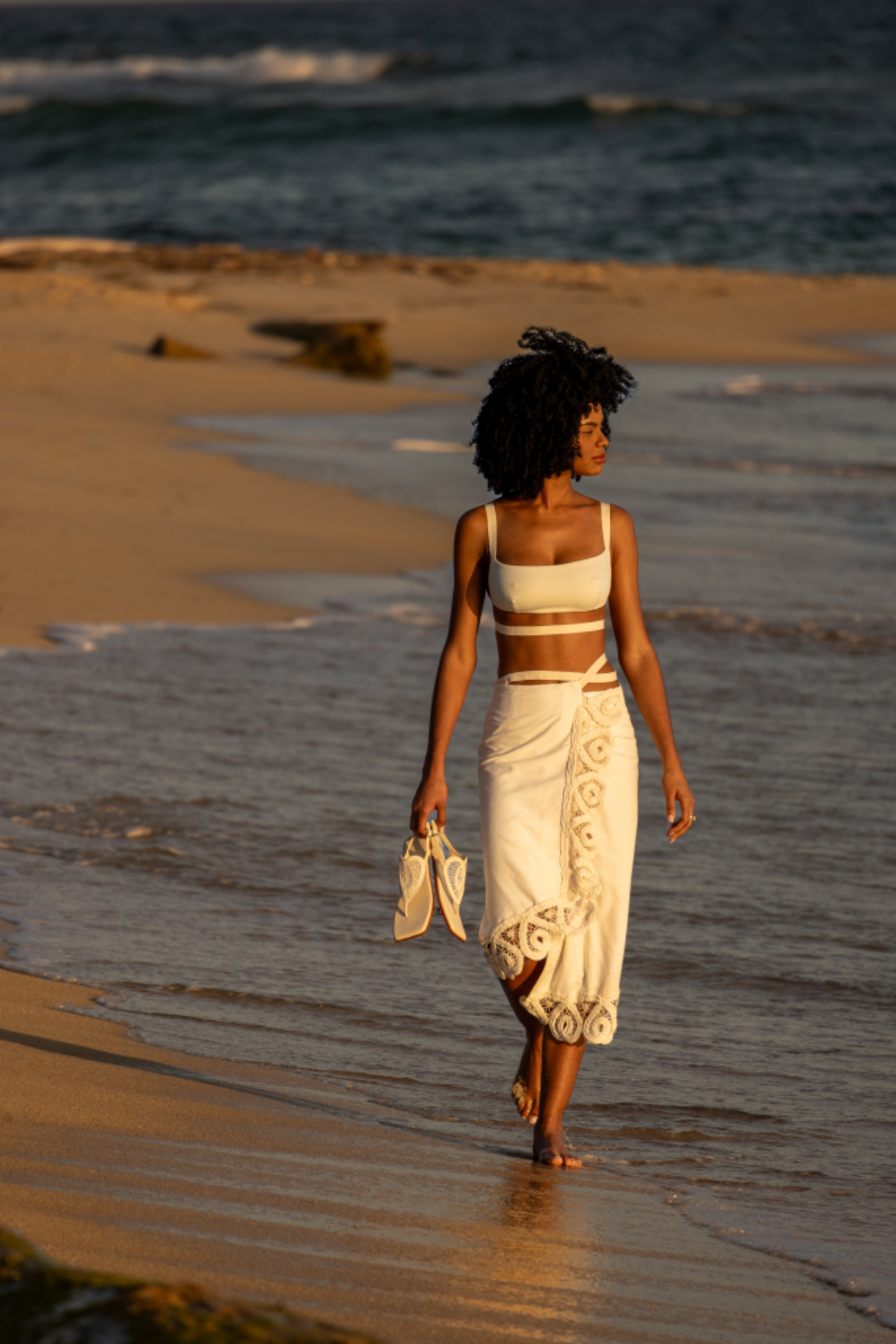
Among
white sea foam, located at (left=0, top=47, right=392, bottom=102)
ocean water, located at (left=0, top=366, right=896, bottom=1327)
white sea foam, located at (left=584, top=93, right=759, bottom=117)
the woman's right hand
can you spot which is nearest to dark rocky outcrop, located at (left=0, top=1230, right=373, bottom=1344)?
ocean water, located at (left=0, top=366, right=896, bottom=1327)

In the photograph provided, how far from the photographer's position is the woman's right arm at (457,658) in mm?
3898

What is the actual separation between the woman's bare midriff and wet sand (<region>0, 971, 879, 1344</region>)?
3.42ft

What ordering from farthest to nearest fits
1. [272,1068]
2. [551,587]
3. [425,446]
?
[425,446], [272,1068], [551,587]

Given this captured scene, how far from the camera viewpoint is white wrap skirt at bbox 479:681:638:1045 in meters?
3.81

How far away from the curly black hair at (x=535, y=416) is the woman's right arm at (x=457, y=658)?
0.38 feet

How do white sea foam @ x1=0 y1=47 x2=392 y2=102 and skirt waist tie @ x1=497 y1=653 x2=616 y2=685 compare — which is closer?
skirt waist tie @ x1=497 y1=653 x2=616 y2=685

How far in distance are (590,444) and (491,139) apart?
42.3 metres

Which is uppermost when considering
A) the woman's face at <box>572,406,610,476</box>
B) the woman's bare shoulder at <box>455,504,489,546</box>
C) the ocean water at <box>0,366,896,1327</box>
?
the woman's face at <box>572,406,610,476</box>

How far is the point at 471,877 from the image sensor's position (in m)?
6.08

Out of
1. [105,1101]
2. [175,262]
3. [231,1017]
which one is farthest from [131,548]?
[175,262]

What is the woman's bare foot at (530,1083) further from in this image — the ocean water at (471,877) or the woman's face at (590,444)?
the woman's face at (590,444)

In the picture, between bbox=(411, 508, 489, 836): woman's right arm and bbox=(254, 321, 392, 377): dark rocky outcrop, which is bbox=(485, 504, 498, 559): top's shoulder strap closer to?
bbox=(411, 508, 489, 836): woman's right arm

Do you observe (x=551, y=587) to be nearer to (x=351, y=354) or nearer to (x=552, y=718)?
(x=552, y=718)

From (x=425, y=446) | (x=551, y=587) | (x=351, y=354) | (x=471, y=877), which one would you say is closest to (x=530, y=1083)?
(x=551, y=587)
